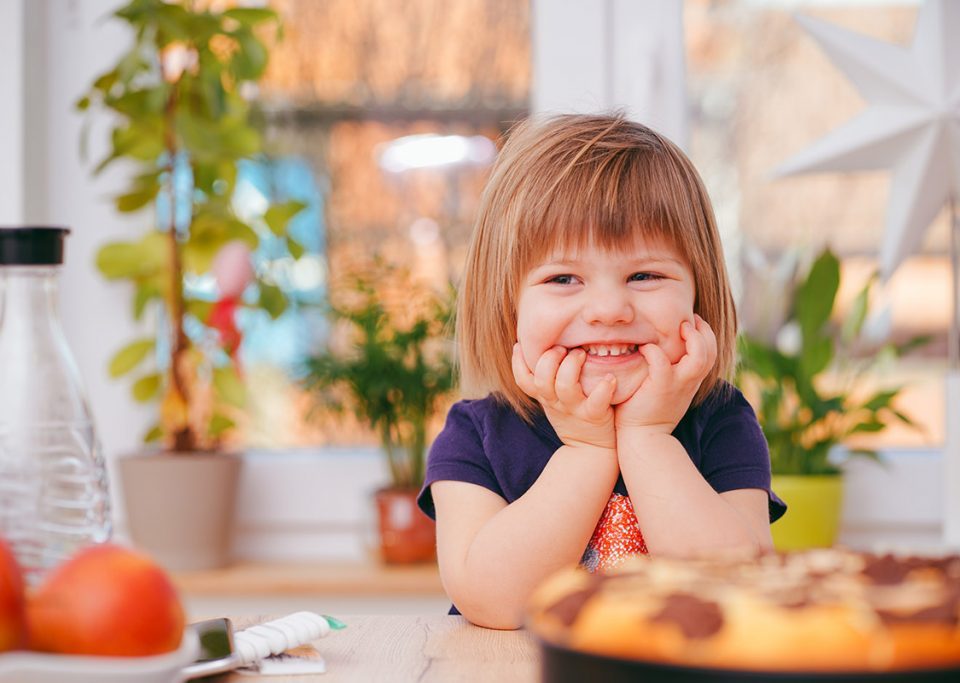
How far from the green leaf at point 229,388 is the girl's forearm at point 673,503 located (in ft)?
3.53

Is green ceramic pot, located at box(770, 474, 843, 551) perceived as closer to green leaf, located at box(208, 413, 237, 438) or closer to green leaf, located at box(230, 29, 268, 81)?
green leaf, located at box(208, 413, 237, 438)

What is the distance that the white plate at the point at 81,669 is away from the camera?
0.42 meters

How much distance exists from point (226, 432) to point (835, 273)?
43.3 inches

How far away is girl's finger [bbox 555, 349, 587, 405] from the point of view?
0.91m

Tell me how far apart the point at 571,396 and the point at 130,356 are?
1.16 meters

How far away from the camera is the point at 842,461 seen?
6.28ft

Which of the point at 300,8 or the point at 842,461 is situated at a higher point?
the point at 300,8

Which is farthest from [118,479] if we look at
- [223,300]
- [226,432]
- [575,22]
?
[575,22]

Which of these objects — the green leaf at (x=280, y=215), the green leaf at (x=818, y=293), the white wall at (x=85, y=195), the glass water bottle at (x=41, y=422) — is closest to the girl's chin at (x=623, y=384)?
the glass water bottle at (x=41, y=422)

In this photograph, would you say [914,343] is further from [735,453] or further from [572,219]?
[572,219]

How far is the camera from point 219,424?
1.87 meters

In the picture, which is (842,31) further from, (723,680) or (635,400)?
(723,680)

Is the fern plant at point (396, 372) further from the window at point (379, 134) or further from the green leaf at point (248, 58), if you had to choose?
the green leaf at point (248, 58)

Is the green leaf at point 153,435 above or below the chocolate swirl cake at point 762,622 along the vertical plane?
below
